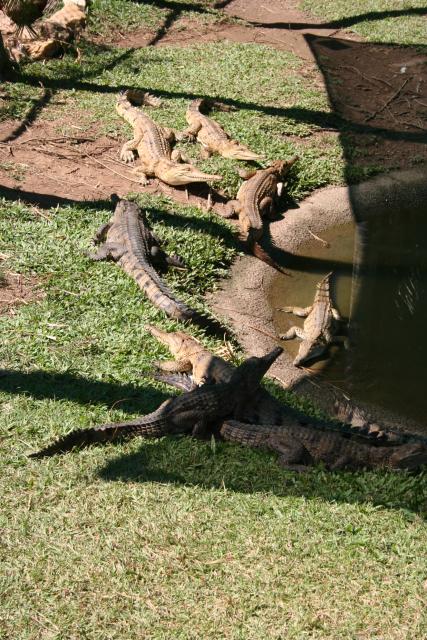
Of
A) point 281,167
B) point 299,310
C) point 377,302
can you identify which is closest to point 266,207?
point 281,167

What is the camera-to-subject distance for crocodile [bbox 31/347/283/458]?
17.5 ft

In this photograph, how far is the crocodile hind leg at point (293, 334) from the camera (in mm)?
7707

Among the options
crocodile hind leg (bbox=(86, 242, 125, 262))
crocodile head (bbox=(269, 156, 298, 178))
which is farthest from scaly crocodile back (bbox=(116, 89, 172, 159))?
crocodile hind leg (bbox=(86, 242, 125, 262))

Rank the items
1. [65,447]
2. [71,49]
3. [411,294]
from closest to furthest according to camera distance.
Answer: [65,447], [411,294], [71,49]

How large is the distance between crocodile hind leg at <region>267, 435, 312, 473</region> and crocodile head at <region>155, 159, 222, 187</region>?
14.9 feet

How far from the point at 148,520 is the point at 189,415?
103cm

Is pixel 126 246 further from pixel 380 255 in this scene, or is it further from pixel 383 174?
pixel 383 174

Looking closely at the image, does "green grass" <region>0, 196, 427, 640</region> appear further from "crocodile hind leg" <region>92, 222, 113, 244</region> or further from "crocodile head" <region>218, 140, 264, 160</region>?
"crocodile head" <region>218, 140, 264, 160</region>

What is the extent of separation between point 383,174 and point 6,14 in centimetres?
653

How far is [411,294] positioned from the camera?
838 centimetres

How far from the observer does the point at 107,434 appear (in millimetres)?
5383

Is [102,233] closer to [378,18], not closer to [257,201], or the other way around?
[257,201]

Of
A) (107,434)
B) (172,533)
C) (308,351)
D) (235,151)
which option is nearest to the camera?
(172,533)

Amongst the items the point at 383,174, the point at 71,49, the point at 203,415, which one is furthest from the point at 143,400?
the point at 71,49
